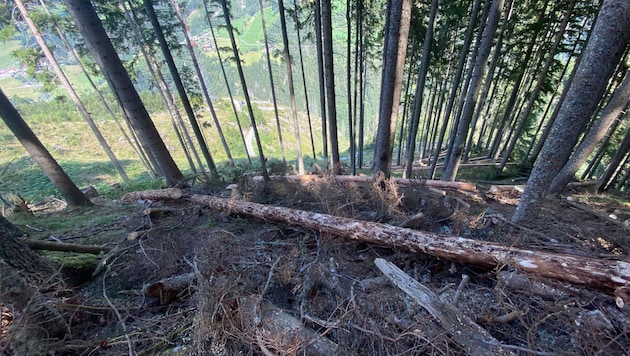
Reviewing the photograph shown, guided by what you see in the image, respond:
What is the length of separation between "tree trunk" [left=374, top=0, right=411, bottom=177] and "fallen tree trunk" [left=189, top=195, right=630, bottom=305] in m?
2.85

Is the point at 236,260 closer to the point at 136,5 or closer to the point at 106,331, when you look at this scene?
the point at 106,331

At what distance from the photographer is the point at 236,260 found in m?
3.48

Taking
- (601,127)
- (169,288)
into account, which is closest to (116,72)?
(169,288)

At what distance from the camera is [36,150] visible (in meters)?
5.70

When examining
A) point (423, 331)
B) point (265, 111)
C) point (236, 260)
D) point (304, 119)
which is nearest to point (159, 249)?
point (236, 260)

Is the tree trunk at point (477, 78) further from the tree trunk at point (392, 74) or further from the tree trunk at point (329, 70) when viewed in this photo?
the tree trunk at point (329, 70)

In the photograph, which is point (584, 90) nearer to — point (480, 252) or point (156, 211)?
point (480, 252)

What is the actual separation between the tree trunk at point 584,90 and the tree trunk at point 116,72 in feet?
27.4

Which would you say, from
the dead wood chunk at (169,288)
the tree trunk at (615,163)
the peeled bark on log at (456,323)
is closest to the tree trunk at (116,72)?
the dead wood chunk at (169,288)

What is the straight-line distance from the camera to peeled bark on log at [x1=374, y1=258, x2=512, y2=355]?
2027 mm

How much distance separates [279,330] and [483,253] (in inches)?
100

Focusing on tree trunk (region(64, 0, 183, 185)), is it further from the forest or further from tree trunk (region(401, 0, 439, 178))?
tree trunk (region(401, 0, 439, 178))

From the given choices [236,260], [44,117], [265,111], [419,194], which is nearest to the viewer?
[236,260]

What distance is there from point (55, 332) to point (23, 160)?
2930 centimetres
